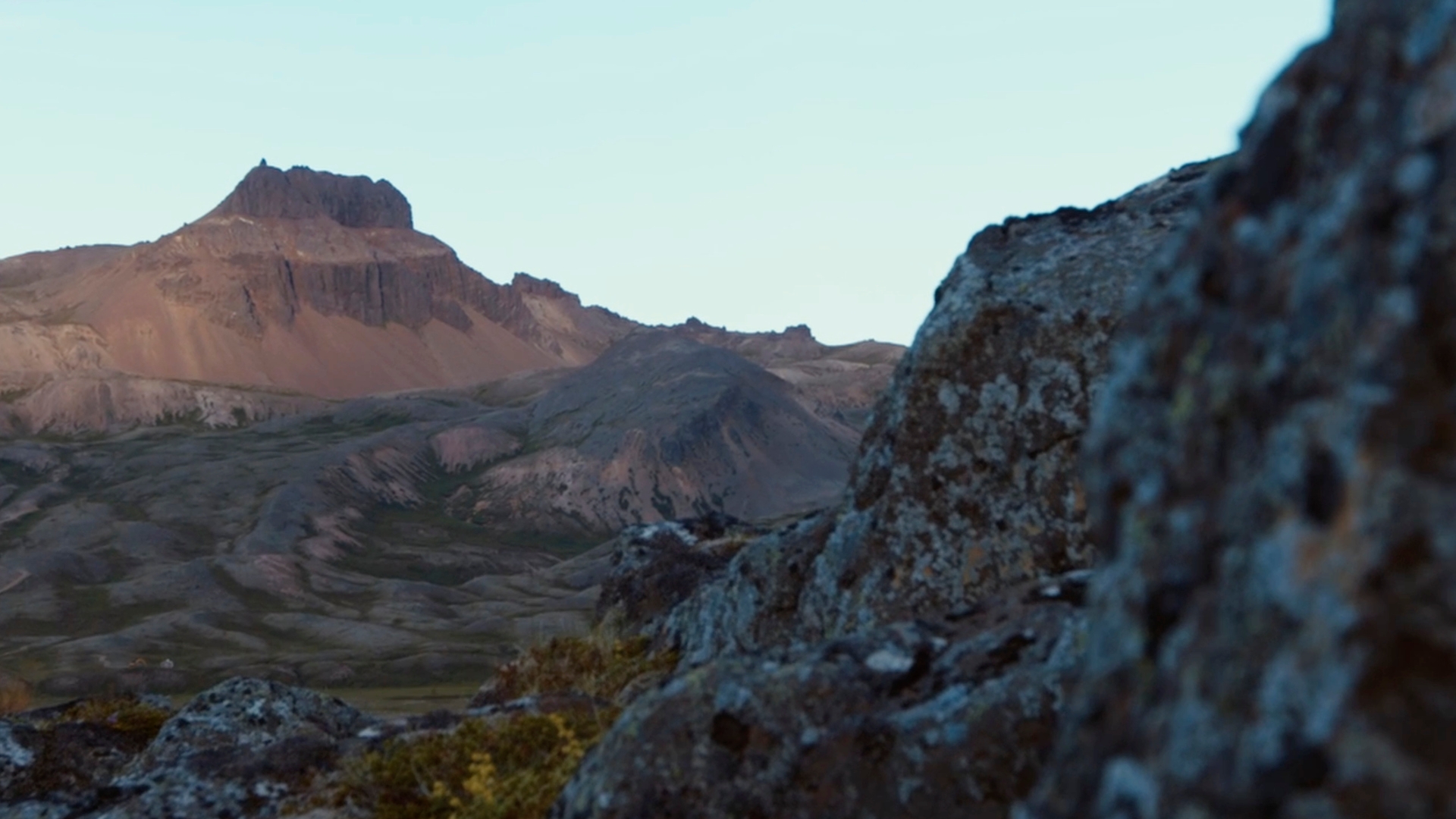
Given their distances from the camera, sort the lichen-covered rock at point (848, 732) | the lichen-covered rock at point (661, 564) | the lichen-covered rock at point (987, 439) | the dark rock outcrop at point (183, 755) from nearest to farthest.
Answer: the lichen-covered rock at point (848, 732) → the dark rock outcrop at point (183, 755) → the lichen-covered rock at point (987, 439) → the lichen-covered rock at point (661, 564)

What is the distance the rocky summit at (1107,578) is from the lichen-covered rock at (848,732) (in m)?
0.02

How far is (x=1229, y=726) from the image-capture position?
351 cm

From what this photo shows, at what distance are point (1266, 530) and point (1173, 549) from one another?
1.13 ft

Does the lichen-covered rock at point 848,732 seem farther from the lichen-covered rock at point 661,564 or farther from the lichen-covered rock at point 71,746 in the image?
the lichen-covered rock at point 661,564

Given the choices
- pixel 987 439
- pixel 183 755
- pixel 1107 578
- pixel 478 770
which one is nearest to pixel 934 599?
pixel 987 439

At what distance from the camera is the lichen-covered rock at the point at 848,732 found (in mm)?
7004

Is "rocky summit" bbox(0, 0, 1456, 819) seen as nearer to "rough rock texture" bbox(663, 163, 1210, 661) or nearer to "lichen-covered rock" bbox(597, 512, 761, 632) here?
"rough rock texture" bbox(663, 163, 1210, 661)

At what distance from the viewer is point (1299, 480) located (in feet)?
11.7

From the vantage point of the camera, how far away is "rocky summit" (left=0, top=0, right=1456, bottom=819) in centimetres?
339

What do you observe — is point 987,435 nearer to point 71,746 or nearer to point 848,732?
point 848,732

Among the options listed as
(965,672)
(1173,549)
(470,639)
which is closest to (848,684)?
(965,672)

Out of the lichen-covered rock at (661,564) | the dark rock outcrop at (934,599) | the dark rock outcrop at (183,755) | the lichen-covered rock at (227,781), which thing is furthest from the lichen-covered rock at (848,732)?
the lichen-covered rock at (661,564)

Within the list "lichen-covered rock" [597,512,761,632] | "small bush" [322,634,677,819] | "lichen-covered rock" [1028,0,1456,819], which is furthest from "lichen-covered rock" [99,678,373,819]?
"lichen-covered rock" [597,512,761,632]

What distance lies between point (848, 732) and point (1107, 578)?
3.36m
